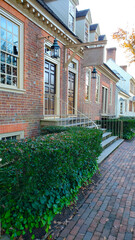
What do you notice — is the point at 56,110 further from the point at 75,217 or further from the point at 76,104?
the point at 75,217

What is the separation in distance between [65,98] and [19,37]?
3766 mm

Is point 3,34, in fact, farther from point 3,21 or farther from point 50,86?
point 50,86

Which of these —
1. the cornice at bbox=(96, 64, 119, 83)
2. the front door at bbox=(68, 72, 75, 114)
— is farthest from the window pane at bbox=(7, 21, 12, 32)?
the cornice at bbox=(96, 64, 119, 83)

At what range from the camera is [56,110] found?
7.84 metres

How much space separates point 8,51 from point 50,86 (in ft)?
9.16

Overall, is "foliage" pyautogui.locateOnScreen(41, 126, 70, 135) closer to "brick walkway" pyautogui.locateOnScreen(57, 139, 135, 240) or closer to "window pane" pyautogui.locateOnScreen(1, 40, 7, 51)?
"brick walkway" pyautogui.locateOnScreen(57, 139, 135, 240)

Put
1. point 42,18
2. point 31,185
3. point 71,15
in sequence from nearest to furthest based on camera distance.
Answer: point 31,185, point 42,18, point 71,15

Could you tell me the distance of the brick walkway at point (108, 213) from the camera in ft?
8.17

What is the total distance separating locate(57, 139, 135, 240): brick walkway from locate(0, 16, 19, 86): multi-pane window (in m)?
3.93

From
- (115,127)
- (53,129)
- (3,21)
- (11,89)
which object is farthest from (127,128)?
(3,21)

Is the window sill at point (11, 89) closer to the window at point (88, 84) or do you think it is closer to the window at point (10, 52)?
the window at point (10, 52)

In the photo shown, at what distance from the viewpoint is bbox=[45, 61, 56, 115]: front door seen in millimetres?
7221

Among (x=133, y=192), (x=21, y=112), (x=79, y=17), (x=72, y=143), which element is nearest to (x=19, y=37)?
(x=21, y=112)

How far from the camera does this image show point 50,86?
7.65 metres
